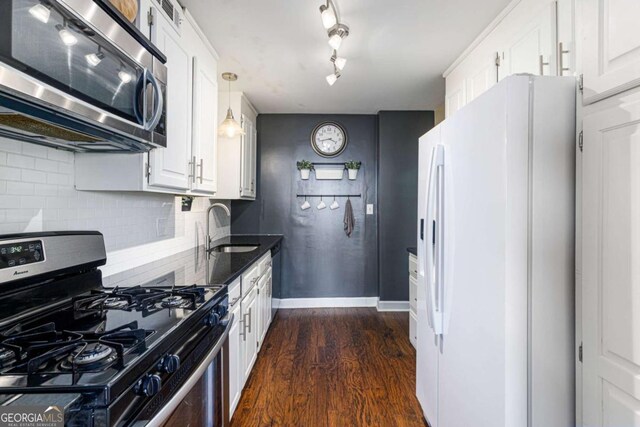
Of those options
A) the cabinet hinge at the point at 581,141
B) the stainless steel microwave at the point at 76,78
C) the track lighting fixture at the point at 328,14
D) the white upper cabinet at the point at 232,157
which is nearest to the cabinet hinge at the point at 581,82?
the cabinet hinge at the point at 581,141

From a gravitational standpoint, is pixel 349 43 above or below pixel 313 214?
above

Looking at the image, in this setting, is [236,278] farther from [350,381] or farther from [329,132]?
[329,132]

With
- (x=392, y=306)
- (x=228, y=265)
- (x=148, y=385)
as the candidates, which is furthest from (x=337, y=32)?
(x=392, y=306)

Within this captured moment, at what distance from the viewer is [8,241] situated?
104 centimetres

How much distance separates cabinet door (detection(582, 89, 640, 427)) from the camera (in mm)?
894

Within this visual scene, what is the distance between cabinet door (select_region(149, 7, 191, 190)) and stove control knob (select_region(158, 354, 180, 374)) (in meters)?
0.86

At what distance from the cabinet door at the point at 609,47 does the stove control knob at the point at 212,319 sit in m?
1.53

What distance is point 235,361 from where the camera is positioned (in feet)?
6.20

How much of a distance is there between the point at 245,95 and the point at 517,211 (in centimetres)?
296

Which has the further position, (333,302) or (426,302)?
(333,302)

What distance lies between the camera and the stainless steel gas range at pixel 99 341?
68 centimetres

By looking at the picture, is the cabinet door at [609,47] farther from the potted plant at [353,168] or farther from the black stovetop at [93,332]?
the potted plant at [353,168]

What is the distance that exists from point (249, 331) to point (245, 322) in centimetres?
17

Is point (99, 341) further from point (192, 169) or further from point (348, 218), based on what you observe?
point (348, 218)
